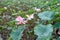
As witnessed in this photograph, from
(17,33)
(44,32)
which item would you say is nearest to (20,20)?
(17,33)

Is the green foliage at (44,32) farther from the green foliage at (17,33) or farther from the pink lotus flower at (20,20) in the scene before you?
the pink lotus flower at (20,20)

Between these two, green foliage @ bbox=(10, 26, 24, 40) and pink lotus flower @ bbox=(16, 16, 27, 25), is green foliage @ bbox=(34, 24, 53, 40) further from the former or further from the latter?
pink lotus flower @ bbox=(16, 16, 27, 25)

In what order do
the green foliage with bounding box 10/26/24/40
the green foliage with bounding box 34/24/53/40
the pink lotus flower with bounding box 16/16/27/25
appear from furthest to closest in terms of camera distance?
1. the pink lotus flower with bounding box 16/16/27/25
2. the green foliage with bounding box 10/26/24/40
3. the green foliage with bounding box 34/24/53/40

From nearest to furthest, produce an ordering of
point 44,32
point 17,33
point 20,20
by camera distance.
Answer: point 44,32 → point 17,33 → point 20,20

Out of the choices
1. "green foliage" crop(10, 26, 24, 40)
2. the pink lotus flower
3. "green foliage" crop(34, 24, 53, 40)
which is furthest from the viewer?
the pink lotus flower

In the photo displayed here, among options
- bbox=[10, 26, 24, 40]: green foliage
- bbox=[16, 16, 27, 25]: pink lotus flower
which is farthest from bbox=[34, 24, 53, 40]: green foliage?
bbox=[16, 16, 27, 25]: pink lotus flower

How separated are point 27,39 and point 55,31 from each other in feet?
0.79

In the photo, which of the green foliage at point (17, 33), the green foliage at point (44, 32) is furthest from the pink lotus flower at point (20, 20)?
the green foliage at point (44, 32)

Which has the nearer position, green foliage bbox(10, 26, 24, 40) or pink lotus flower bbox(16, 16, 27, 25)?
green foliage bbox(10, 26, 24, 40)

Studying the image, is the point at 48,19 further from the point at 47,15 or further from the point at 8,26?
the point at 8,26

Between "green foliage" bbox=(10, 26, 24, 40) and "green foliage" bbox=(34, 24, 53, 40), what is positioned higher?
"green foliage" bbox=(34, 24, 53, 40)

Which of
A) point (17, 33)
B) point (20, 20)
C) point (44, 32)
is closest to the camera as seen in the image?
point (44, 32)

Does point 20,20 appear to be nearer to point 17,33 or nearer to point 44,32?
point 17,33

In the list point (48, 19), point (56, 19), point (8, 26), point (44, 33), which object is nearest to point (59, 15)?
point (56, 19)
